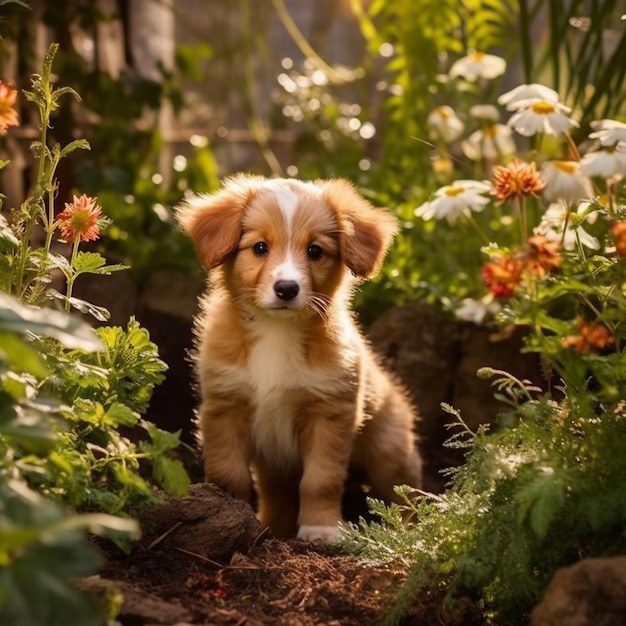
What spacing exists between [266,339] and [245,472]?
0.44 meters

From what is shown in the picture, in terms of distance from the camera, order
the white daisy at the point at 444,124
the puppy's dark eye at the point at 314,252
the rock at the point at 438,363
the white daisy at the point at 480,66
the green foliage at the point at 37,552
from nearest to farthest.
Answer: the green foliage at the point at 37,552
the puppy's dark eye at the point at 314,252
the rock at the point at 438,363
the white daisy at the point at 480,66
the white daisy at the point at 444,124

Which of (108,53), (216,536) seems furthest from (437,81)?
(216,536)

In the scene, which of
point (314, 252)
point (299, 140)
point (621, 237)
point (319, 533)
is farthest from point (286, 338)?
point (299, 140)

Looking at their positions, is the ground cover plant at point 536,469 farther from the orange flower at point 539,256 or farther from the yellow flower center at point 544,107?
the yellow flower center at point 544,107

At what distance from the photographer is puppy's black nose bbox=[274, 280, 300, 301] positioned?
284 cm

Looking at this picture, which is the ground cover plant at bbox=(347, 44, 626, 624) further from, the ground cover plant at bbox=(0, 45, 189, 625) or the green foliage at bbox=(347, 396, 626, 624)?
the ground cover plant at bbox=(0, 45, 189, 625)

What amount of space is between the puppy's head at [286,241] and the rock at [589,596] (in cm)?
123

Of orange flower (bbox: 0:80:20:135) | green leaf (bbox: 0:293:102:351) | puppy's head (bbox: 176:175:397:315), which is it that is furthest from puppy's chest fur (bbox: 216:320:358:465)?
green leaf (bbox: 0:293:102:351)

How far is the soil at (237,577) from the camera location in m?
2.19

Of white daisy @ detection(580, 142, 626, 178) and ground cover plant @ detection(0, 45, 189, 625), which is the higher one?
white daisy @ detection(580, 142, 626, 178)

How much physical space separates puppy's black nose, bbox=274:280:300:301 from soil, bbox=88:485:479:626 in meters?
0.59

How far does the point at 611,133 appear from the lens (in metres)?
2.57

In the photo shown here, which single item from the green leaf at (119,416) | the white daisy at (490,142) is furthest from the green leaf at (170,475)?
the white daisy at (490,142)

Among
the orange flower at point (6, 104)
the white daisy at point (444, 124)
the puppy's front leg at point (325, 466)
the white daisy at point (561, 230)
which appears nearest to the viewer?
the orange flower at point (6, 104)
